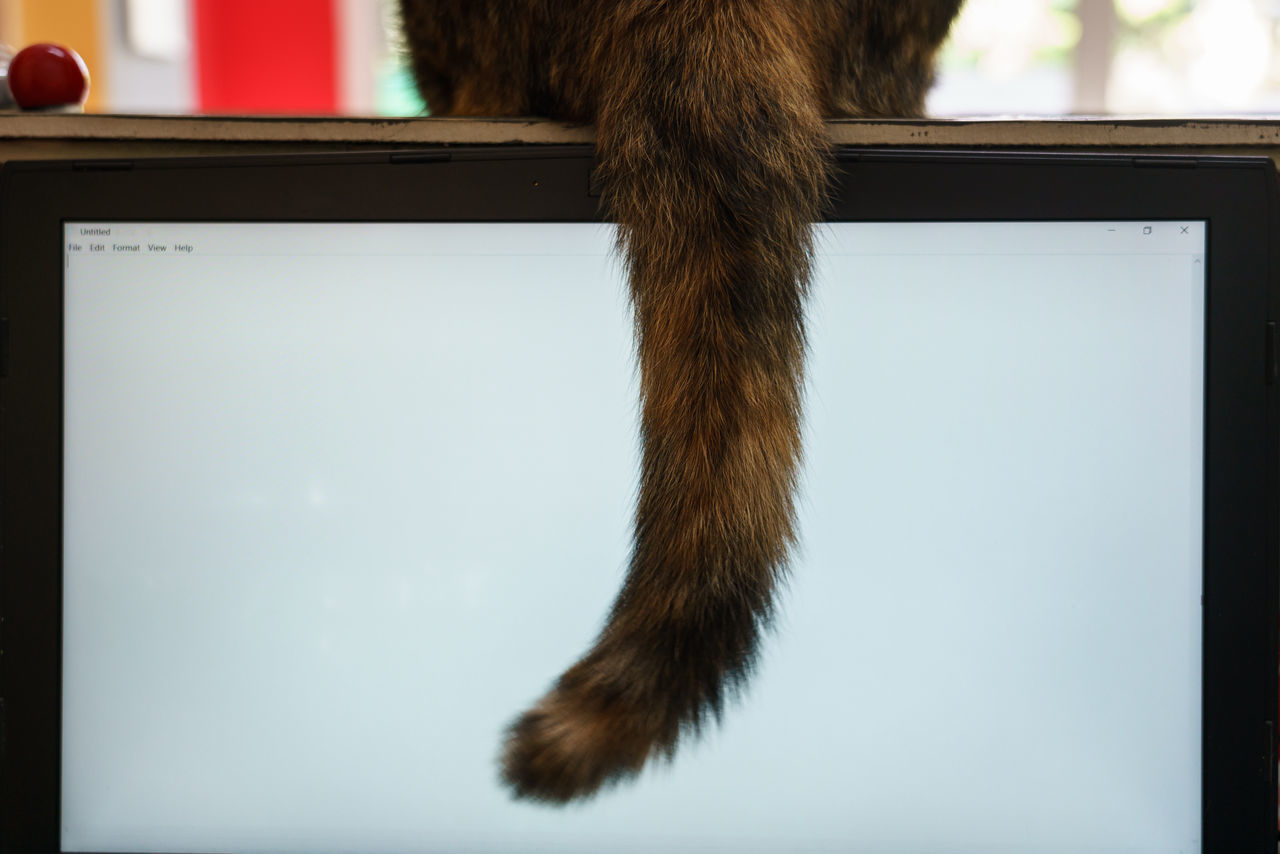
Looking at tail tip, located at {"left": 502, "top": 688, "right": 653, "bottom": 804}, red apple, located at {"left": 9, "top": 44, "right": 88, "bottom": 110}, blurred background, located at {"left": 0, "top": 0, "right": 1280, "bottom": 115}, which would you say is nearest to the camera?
tail tip, located at {"left": 502, "top": 688, "right": 653, "bottom": 804}

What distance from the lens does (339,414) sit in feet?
1.20

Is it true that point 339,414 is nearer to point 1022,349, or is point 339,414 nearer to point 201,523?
point 201,523

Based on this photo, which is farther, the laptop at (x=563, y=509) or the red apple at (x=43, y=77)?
the red apple at (x=43, y=77)

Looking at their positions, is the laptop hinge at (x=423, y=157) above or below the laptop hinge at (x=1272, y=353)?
above

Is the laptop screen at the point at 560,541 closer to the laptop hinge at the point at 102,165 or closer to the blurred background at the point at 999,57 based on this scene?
the laptop hinge at the point at 102,165

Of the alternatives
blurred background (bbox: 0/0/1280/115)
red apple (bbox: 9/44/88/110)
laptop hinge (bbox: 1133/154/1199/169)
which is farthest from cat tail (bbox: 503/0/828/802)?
blurred background (bbox: 0/0/1280/115)

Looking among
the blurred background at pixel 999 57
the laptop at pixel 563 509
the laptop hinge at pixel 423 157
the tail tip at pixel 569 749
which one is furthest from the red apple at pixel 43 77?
the blurred background at pixel 999 57

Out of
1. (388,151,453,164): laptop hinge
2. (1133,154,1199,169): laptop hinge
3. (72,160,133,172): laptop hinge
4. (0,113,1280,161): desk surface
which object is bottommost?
(1133,154,1199,169): laptop hinge

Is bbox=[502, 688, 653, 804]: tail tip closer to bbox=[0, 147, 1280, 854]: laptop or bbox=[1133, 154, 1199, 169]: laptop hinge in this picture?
bbox=[0, 147, 1280, 854]: laptop

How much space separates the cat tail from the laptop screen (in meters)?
0.01

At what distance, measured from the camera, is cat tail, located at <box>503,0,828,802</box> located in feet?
1.12

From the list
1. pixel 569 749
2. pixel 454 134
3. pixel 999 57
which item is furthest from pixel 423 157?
pixel 999 57

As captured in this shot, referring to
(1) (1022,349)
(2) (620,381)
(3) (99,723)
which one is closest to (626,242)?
(2) (620,381)

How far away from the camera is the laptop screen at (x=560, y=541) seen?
356 millimetres
